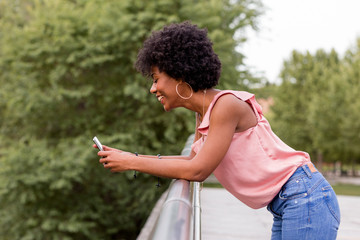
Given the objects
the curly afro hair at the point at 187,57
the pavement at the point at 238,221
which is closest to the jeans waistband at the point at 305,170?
the curly afro hair at the point at 187,57

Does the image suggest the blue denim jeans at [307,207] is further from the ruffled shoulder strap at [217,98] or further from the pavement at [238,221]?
the pavement at [238,221]

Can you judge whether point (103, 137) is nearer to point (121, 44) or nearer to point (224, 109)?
point (121, 44)

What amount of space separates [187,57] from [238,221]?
3453 mm

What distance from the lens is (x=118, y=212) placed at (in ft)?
41.0

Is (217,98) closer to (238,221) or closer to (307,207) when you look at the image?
(307,207)

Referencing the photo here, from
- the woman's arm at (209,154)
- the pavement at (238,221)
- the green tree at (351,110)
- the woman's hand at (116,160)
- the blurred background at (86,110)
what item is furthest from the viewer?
the green tree at (351,110)

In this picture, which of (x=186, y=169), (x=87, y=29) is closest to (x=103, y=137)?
(x=87, y=29)

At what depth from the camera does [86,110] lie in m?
12.6

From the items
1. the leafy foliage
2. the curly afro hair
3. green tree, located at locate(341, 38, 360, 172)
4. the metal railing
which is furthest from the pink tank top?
green tree, located at locate(341, 38, 360, 172)

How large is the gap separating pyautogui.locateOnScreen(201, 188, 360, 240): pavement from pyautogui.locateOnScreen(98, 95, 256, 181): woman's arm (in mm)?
2337

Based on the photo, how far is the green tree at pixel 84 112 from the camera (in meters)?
10.9

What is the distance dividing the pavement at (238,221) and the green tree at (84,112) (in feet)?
15.8


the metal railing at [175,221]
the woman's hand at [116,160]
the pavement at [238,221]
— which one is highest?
the woman's hand at [116,160]

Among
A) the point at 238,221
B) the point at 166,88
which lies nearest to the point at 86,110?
the point at 238,221
